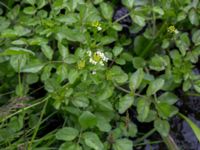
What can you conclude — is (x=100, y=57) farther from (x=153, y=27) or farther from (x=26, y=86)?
(x=153, y=27)

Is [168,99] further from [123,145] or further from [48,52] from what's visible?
[48,52]

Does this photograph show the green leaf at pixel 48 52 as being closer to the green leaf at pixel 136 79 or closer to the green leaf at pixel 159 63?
the green leaf at pixel 136 79

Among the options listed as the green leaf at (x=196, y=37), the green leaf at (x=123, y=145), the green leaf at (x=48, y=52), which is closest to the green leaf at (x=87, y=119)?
the green leaf at (x=123, y=145)

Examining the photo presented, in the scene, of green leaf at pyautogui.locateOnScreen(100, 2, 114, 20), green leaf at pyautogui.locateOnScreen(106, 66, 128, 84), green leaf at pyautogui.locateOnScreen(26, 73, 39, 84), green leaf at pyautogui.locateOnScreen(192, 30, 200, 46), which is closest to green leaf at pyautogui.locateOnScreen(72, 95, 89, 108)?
green leaf at pyautogui.locateOnScreen(106, 66, 128, 84)

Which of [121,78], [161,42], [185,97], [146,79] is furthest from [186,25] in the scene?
[121,78]

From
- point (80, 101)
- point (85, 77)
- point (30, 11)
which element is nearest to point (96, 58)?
point (85, 77)
